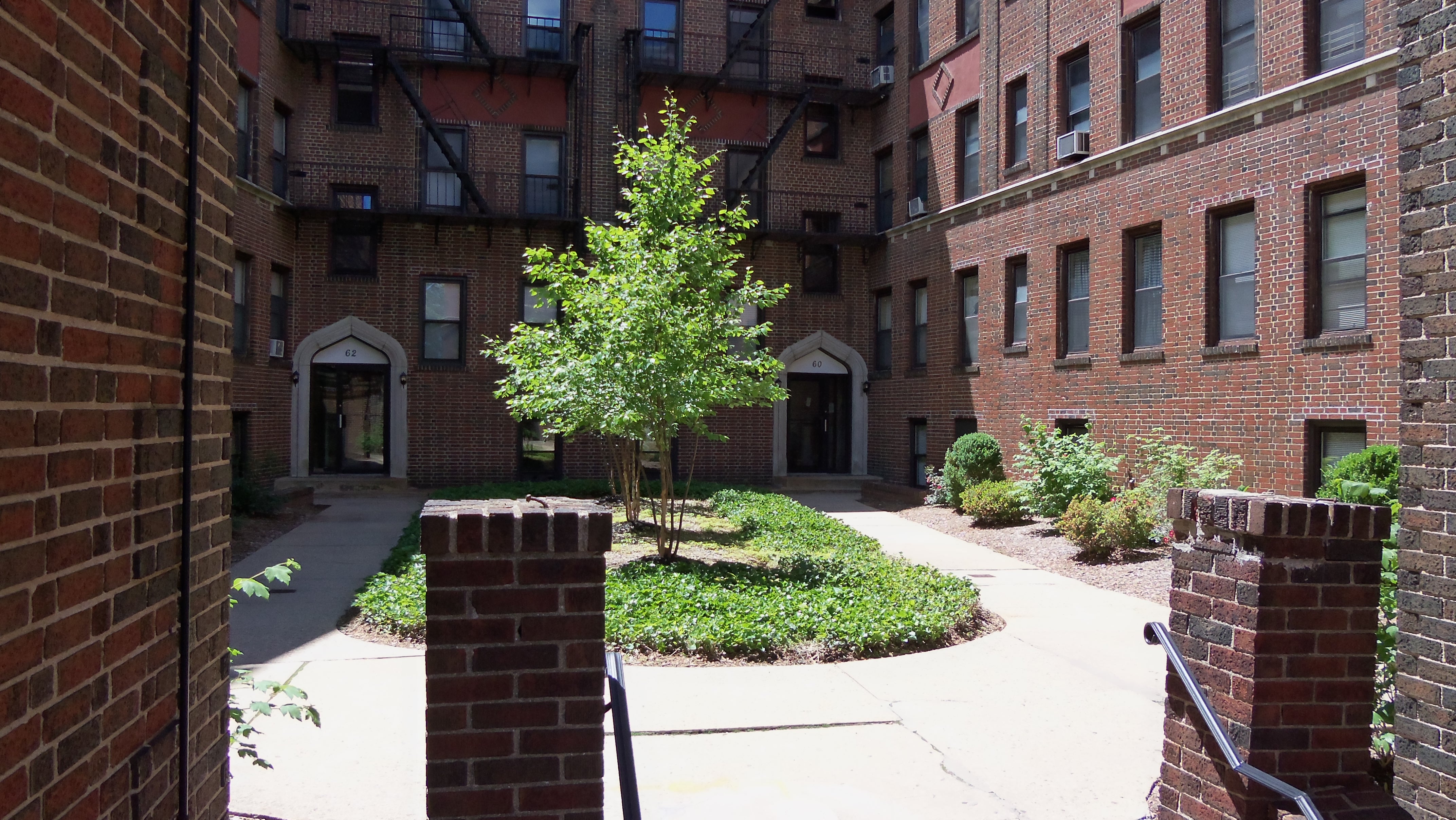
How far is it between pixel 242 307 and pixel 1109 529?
52.6 feet

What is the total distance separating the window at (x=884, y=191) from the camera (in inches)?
968

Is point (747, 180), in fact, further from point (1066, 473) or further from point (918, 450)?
point (1066, 473)

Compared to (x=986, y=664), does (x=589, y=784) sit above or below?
above

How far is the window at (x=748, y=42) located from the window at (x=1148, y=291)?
452 inches

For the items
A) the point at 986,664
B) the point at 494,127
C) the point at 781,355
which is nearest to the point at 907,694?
the point at 986,664

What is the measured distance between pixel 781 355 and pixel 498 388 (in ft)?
22.4

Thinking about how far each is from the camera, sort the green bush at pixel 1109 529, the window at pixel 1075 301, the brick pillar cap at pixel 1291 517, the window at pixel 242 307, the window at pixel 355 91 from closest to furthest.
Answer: the brick pillar cap at pixel 1291 517 < the green bush at pixel 1109 529 < the window at pixel 1075 301 < the window at pixel 242 307 < the window at pixel 355 91

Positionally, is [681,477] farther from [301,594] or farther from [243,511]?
[301,594]

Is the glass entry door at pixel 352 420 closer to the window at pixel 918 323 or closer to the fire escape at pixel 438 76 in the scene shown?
the fire escape at pixel 438 76

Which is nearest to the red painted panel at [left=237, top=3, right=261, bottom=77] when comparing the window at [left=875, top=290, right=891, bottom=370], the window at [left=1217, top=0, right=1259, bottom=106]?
the window at [left=875, top=290, right=891, bottom=370]

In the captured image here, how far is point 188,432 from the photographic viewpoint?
282cm

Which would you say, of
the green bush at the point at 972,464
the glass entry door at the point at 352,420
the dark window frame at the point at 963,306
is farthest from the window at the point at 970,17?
the glass entry door at the point at 352,420

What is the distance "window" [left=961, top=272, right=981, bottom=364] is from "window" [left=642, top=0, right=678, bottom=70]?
8.95m

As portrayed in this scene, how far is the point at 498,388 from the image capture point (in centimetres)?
2241
